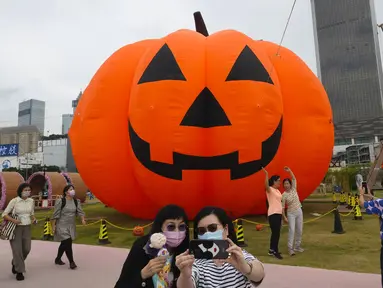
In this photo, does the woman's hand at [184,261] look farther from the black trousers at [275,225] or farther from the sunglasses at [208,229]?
the black trousers at [275,225]

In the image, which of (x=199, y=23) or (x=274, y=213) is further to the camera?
(x=199, y=23)

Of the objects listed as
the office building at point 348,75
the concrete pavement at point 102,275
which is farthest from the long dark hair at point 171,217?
the office building at point 348,75

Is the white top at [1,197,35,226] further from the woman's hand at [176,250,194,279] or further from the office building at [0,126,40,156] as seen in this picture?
the office building at [0,126,40,156]

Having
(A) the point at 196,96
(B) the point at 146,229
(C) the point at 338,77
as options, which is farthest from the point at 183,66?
(C) the point at 338,77

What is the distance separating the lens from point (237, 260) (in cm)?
177

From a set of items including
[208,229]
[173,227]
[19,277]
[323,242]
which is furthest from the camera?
[323,242]

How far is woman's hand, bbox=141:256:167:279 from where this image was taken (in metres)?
1.78

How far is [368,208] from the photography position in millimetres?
3555

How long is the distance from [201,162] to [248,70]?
94.0 inches

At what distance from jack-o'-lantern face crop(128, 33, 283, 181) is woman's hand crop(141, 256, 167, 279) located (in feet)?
18.8

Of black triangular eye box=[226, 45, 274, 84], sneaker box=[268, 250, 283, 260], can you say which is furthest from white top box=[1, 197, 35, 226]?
black triangular eye box=[226, 45, 274, 84]

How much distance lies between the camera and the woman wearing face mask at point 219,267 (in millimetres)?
1746

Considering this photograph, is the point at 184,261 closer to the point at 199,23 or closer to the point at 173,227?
the point at 173,227

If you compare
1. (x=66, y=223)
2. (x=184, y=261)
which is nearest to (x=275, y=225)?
(x=66, y=223)
